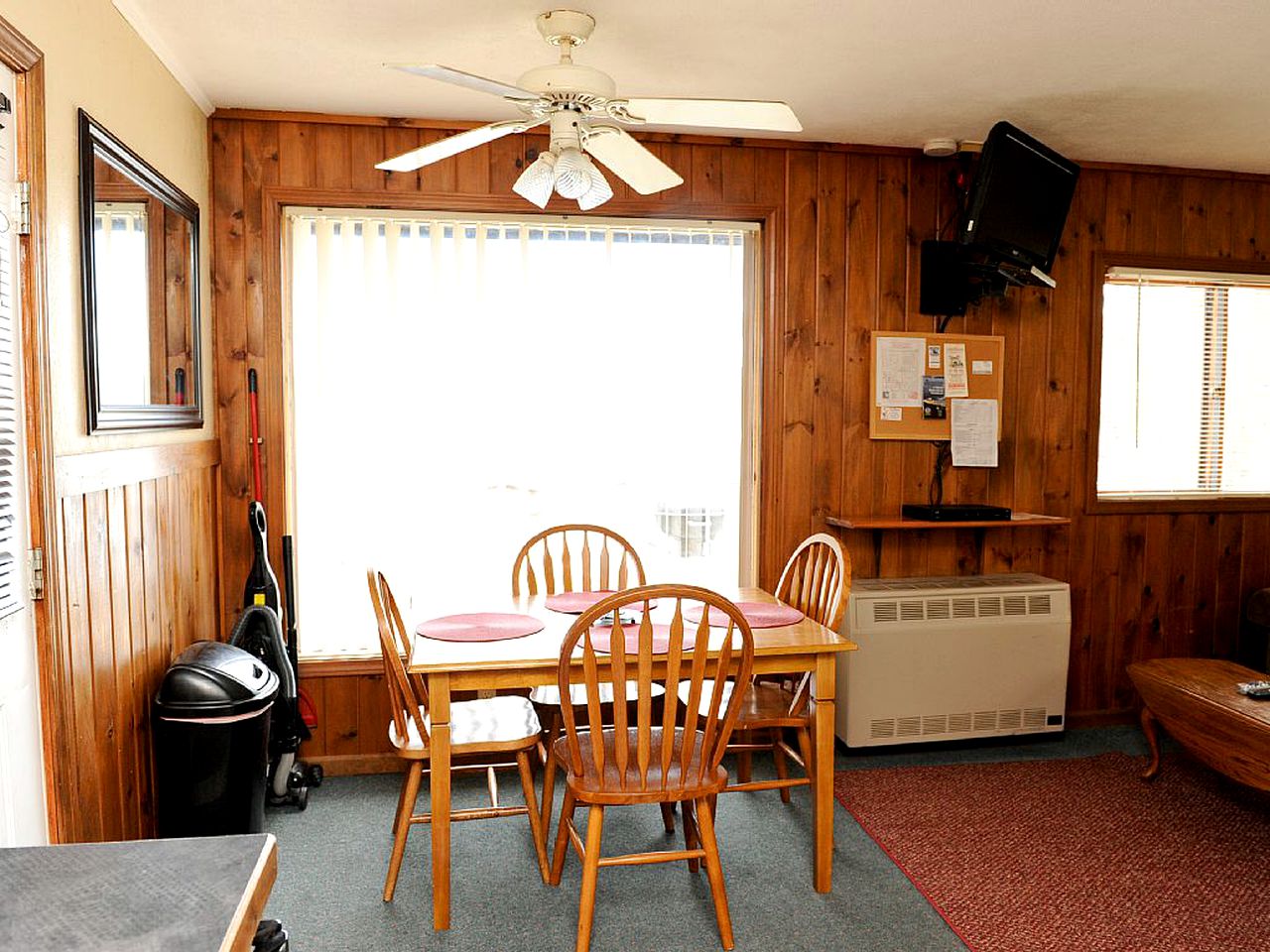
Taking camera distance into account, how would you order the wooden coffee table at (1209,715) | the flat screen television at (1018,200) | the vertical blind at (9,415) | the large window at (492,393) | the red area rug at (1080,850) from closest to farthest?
the vertical blind at (9,415), the red area rug at (1080,850), the wooden coffee table at (1209,715), the flat screen television at (1018,200), the large window at (492,393)

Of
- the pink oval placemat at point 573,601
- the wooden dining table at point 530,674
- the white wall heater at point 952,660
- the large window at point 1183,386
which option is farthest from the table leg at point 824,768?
the large window at point 1183,386

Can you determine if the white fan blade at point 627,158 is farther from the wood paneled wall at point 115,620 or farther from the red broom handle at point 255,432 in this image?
the red broom handle at point 255,432

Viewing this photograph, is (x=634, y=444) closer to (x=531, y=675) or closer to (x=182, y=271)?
(x=531, y=675)

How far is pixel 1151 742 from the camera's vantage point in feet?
11.6

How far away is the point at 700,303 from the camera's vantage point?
150 inches

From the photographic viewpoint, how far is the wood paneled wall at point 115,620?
7.00 feet

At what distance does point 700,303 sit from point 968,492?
1380 mm

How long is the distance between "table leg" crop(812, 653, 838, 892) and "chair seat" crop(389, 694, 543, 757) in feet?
2.62

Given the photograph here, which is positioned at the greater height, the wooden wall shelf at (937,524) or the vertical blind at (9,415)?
the vertical blind at (9,415)

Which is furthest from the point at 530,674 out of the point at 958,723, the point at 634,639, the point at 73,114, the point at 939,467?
the point at 939,467

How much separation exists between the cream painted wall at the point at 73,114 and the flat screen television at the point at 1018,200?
2.62 metres

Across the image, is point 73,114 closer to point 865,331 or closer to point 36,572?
point 36,572

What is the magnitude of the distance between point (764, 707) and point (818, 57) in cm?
199

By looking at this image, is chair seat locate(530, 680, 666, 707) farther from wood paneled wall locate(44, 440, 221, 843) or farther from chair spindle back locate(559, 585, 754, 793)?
wood paneled wall locate(44, 440, 221, 843)
